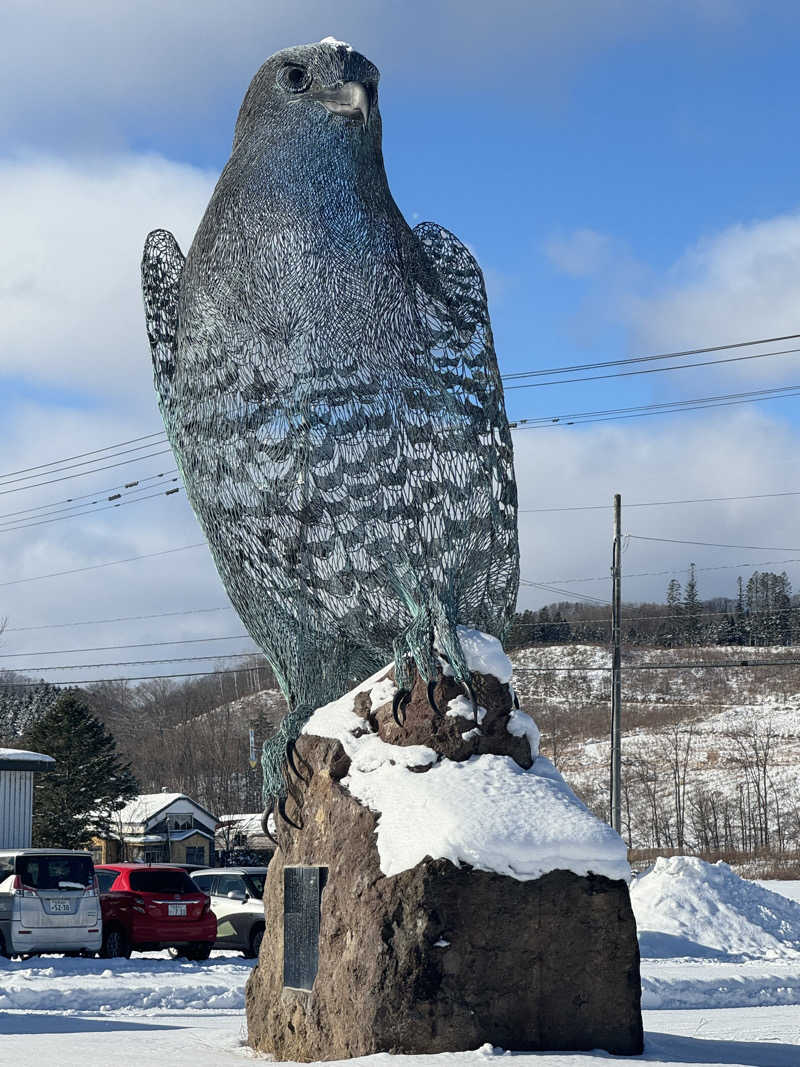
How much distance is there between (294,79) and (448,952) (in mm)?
5322

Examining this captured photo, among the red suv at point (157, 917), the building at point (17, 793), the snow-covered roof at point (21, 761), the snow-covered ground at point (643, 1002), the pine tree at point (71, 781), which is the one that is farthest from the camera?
the pine tree at point (71, 781)

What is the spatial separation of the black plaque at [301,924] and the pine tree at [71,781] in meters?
25.5

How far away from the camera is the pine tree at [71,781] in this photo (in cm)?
3105

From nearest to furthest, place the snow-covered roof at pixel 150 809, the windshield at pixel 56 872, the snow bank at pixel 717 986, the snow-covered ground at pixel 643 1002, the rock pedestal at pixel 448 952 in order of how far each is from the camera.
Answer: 1. the rock pedestal at pixel 448 952
2. the snow-covered ground at pixel 643 1002
3. the snow bank at pixel 717 986
4. the windshield at pixel 56 872
5. the snow-covered roof at pixel 150 809

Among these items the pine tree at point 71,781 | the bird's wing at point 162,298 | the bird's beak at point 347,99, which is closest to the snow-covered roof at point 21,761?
the pine tree at point 71,781

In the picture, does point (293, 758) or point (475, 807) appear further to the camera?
point (293, 758)

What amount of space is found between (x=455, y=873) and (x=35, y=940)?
985cm

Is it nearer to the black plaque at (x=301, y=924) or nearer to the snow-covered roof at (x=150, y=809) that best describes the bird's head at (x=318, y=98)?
the black plaque at (x=301, y=924)

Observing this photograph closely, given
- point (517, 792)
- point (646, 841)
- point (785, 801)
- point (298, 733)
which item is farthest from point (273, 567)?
point (785, 801)

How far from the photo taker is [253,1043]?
7.22m

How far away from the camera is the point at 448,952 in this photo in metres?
6.07

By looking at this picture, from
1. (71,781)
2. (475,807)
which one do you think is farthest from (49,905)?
(71,781)

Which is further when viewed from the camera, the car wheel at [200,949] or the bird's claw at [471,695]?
the car wheel at [200,949]

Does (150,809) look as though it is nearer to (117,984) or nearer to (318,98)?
(117,984)
